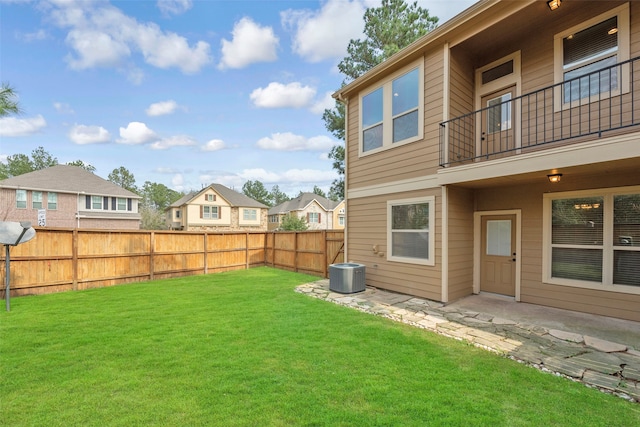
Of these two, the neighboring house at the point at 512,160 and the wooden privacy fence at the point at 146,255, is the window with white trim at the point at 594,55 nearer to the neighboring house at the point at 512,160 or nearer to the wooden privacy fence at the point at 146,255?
the neighboring house at the point at 512,160

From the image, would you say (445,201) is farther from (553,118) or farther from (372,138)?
(372,138)

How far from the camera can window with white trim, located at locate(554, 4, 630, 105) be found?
14.5ft

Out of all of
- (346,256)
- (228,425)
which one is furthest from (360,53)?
(228,425)

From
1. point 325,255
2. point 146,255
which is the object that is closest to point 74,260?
point 146,255

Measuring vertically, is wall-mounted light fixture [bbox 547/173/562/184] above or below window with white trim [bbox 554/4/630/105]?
below

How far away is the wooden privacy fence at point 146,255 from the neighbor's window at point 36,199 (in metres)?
17.0

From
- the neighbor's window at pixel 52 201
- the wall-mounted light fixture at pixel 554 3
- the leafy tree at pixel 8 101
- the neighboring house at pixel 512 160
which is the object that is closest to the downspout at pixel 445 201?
the neighboring house at pixel 512 160

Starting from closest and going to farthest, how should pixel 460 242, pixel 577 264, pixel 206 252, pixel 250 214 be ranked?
pixel 577 264 < pixel 460 242 < pixel 206 252 < pixel 250 214

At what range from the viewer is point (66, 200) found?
778 inches

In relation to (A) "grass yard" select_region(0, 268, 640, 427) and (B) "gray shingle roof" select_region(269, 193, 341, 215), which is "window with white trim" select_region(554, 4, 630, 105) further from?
(B) "gray shingle roof" select_region(269, 193, 341, 215)

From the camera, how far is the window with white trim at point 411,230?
589cm

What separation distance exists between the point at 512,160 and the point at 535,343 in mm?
2805

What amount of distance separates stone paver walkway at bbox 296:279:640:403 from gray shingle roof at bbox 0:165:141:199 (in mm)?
23118

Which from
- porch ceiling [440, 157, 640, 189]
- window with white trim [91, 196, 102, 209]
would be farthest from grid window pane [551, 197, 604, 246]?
window with white trim [91, 196, 102, 209]
